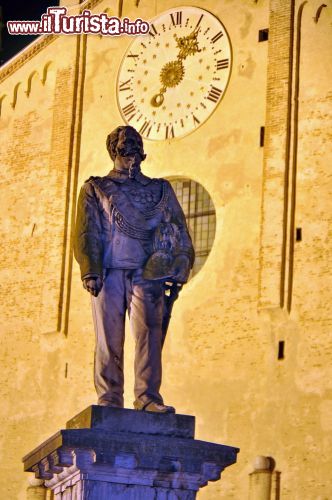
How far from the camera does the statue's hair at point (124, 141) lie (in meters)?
8.99

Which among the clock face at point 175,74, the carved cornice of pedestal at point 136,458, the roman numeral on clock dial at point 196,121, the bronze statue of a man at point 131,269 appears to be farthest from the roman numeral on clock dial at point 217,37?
the carved cornice of pedestal at point 136,458

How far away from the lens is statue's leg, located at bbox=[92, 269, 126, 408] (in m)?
8.50

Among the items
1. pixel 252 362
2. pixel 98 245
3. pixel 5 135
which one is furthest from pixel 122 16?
pixel 98 245

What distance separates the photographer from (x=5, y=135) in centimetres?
2433

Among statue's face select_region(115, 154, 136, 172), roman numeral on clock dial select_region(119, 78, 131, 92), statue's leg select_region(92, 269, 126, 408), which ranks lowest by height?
statue's leg select_region(92, 269, 126, 408)

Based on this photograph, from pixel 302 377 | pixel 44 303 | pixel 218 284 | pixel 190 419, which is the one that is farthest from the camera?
pixel 44 303

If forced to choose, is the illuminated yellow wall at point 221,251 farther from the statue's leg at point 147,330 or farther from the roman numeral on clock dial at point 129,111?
the statue's leg at point 147,330

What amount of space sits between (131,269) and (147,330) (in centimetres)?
38

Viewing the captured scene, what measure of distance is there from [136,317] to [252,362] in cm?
1163

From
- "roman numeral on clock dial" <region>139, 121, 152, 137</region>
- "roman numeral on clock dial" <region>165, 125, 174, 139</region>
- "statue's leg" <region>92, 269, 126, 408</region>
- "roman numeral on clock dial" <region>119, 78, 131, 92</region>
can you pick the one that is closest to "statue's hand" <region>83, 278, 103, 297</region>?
"statue's leg" <region>92, 269, 126, 408</region>

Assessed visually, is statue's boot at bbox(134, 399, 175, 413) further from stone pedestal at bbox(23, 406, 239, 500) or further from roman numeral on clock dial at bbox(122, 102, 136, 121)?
roman numeral on clock dial at bbox(122, 102, 136, 121)

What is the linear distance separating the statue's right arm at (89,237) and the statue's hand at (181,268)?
44 cm

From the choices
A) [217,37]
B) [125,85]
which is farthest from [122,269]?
[125,85]

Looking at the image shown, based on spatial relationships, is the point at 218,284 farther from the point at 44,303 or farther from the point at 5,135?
the point at 5,135
